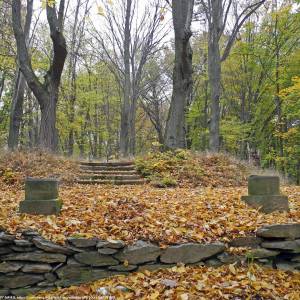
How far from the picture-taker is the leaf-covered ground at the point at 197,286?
3309 mm

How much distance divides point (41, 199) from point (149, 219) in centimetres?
155

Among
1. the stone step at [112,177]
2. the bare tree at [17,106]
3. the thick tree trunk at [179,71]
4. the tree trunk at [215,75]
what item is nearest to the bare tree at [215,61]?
the tree trunk at [215,75]

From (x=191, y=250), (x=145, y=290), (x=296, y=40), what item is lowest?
(x=145, y=290)

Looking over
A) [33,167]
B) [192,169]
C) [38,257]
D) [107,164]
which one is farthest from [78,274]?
[107,164]

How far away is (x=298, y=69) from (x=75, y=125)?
13844 mm

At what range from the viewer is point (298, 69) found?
16.7 metres

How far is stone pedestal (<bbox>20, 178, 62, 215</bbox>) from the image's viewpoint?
175 inches

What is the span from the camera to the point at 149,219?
432 cm

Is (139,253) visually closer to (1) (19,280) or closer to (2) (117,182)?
(1) (19,280)

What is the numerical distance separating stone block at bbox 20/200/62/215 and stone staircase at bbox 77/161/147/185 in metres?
3.82

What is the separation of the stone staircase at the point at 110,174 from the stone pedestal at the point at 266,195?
394cm

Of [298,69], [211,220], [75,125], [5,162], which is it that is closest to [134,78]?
[75,125]

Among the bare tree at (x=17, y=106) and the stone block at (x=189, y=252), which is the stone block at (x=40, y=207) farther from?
the bare tree at (x=17, y=106)

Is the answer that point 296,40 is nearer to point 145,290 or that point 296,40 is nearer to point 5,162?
point 5,162
